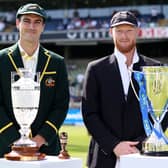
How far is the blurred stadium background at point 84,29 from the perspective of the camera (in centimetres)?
2827

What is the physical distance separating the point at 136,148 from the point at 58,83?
2.42 ft

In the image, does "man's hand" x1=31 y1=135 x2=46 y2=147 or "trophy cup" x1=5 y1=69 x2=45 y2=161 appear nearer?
"trophy cup" x1=5 y1=69 x2=45 y2=161

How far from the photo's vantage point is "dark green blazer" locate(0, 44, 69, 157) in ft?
10.8

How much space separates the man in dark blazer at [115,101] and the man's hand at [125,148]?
0.10 m

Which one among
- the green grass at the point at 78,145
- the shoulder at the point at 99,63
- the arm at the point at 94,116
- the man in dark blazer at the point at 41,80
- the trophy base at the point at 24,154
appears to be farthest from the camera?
the green grass at the point at 78,145

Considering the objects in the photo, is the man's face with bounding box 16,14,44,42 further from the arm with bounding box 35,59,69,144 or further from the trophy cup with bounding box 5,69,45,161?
the trophy cup with bounding box 5,69,45,161

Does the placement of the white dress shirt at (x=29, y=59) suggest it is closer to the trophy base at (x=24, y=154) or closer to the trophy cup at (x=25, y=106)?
the trophy cup at (x=25, y=106)

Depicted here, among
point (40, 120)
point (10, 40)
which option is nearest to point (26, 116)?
point (40, 120)

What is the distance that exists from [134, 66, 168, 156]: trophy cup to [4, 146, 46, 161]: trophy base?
0.49 metres

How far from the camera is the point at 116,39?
10.6ft

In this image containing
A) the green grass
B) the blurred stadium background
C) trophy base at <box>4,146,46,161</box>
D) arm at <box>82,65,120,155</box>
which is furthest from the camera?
the blurred stadium background

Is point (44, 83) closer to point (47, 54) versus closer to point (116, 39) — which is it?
point (47, 54)

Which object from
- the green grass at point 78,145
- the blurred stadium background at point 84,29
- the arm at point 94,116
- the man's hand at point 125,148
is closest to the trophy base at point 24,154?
the man's hand at point 125,148

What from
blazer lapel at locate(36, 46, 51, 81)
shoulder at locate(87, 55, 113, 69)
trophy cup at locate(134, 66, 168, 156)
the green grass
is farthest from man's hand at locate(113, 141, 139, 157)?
the green grass
